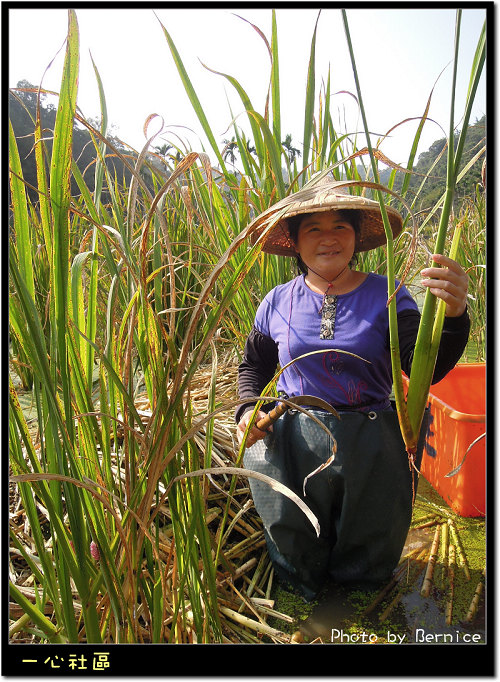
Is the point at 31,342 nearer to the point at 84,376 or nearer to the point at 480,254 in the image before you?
the point at 84,376

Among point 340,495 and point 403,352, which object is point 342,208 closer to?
point 403,352

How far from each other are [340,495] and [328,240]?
0.55 m

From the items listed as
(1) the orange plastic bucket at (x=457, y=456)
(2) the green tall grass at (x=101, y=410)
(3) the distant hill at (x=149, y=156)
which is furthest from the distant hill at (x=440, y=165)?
(1) the orange plastic bucket at (x=457, y=456)

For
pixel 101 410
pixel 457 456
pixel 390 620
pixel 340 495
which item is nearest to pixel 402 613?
pixel 390 620

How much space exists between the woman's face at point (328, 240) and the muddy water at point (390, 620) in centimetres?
70

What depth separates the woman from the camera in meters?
0.97

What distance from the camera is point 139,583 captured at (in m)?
0.63

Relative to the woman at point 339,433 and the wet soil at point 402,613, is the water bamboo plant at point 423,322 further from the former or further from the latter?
the wet soil at point 402,613

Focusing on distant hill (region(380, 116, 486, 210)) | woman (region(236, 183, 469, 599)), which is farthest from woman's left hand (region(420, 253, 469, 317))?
woman (region(236, 183, 469, 599))

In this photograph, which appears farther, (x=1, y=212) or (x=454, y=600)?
(x=454, y=600)

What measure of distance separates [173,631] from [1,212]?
2.02 ft

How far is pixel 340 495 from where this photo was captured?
101cm

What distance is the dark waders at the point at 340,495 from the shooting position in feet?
3.18

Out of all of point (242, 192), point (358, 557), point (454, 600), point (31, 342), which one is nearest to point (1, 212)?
point (31, 342)
